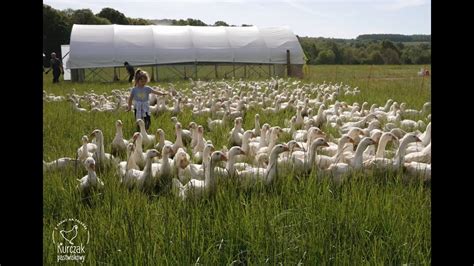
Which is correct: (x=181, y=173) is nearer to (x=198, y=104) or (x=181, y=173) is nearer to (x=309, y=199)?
(x=309, y=199)

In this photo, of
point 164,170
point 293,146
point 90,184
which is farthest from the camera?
point 293,146

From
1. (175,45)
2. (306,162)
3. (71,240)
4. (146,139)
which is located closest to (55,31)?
(175,45)

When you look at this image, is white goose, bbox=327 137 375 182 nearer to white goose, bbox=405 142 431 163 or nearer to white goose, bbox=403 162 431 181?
white goose, bbox=403 162 431 181

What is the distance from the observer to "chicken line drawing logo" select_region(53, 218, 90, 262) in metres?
3.05

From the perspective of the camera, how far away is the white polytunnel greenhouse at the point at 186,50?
27016 mm

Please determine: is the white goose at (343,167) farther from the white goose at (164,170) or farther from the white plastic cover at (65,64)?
the white plastic cover at (65,64)

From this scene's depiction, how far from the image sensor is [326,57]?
35.8 metres

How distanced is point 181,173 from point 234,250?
2.17 meters

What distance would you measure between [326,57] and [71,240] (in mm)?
34117

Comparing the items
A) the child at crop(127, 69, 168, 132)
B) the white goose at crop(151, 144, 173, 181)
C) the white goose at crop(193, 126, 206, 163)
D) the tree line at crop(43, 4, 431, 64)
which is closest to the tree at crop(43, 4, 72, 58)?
the tree line at crop(43, 4, 431, 64)

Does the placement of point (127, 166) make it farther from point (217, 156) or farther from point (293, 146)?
point (293, 146)

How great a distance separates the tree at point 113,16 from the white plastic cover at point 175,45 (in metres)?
16.8

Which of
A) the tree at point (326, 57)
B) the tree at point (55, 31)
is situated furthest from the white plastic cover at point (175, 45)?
the tree at point (55, 31)
